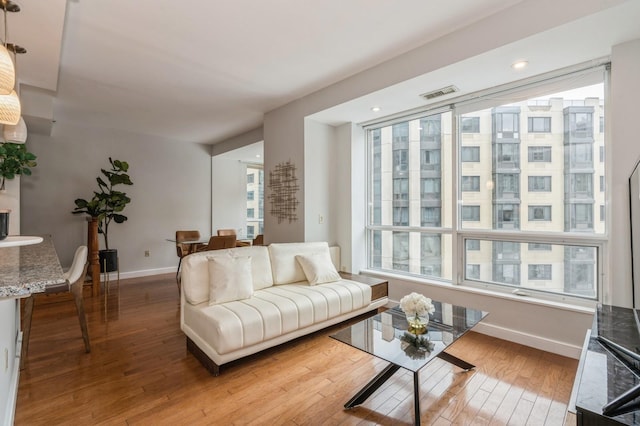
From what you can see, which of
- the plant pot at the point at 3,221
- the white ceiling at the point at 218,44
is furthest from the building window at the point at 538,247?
the plant pot at the point at 3,221

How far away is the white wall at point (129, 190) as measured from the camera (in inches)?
199

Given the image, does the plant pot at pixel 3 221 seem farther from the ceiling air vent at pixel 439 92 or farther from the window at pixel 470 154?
the window at pixel 470 154

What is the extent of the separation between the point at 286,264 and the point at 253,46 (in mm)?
2213

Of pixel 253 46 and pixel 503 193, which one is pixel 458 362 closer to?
pixel 503 193

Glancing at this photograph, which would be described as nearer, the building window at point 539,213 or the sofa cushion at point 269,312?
the sofa cushion at point 269,312

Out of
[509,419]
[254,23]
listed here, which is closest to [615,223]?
[509,419]

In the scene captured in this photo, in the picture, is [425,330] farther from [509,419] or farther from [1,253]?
[1,253]

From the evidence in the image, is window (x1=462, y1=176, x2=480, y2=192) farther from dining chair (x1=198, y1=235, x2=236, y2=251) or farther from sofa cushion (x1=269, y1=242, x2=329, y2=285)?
dining chair (x1=198, y1=235, x2=236, y2=251)

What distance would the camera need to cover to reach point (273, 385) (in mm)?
2219

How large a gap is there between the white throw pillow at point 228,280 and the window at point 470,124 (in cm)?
283

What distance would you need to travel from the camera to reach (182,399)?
80.8 inches

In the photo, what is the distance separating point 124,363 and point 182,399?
83 cm

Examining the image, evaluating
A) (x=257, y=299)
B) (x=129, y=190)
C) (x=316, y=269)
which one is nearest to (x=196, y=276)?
(x=257, y=299)

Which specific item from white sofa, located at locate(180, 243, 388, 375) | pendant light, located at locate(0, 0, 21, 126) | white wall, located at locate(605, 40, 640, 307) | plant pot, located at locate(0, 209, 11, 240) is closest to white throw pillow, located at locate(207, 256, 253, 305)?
white sofa, located at locate(180, 243, 388, 375)
